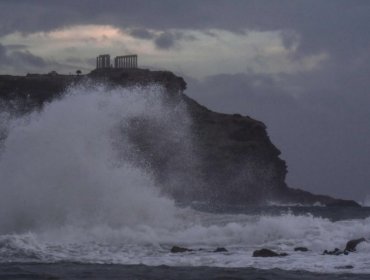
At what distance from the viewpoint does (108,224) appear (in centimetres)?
2509

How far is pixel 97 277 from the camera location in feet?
55.3

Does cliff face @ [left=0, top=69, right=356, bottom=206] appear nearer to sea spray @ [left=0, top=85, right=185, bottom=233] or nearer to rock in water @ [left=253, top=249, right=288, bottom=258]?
sea spray @ [left=0, top=85, right=185, bottom=233]

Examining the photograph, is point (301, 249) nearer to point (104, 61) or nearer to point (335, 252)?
point (335, 252)

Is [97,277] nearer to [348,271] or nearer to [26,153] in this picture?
[348,271]

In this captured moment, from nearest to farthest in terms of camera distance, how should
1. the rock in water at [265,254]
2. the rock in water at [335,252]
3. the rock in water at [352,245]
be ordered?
the rock in water at [265,254] < the rock in water at [335,252] < the rock in water at [352,245]

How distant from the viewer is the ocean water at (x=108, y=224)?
18.4 meters

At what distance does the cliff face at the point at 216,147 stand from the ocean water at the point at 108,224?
59372 millimetres

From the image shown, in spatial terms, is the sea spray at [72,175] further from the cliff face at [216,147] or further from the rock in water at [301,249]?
the cliff face at [216,147]

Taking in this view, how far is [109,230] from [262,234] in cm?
463

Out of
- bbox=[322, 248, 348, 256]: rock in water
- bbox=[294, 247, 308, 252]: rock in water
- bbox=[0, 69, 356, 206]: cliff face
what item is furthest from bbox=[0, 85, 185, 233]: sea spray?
bbox=[0, 69, 356, 206]: cliff face

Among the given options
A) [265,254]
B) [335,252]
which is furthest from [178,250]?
[335,252]

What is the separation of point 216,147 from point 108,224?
73.7 meters

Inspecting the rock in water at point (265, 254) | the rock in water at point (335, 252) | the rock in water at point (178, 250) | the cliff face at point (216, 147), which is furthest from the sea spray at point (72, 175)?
the cliff face at point (216, 147)

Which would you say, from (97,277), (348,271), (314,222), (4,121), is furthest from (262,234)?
(4,121)
